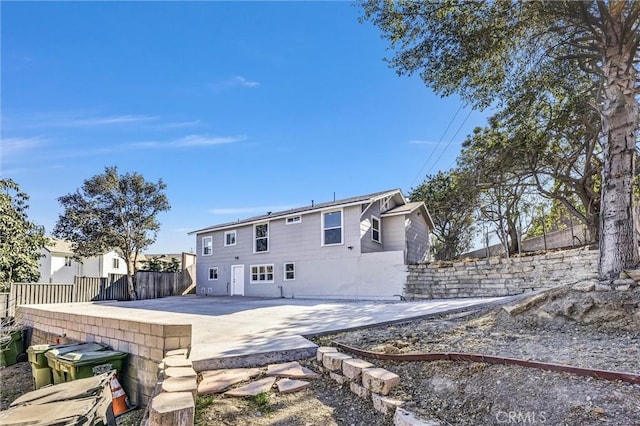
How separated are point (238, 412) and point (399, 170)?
744 inches

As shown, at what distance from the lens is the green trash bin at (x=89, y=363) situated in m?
5.30

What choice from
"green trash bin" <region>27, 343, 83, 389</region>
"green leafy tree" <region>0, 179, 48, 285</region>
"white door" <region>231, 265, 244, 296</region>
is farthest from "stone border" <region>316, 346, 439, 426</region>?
"green leafy tree" <region>0, 179, 48, 285</region>

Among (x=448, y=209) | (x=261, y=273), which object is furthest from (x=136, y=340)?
(x=448, y=209)

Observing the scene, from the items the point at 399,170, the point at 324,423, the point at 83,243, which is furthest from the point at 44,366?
the point at 399,170

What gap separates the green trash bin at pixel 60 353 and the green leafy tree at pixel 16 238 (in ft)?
34.4

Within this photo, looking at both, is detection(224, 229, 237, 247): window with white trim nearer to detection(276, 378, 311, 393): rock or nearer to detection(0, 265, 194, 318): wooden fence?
detection(0, 265, 194, 318): wooden fence

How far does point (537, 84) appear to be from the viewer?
8508 millimetres

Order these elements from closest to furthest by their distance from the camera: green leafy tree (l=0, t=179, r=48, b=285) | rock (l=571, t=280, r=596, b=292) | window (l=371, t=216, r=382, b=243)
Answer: rock (l=571, t=280, r=596, b=292)
green leafy tree (l=0, t=179, r=48, b=285)
window (l=371, t=216, r=382, b=243)

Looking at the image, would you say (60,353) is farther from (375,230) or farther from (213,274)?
(213,274)

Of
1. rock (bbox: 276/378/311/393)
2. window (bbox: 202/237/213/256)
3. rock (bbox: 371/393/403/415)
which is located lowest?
rock (bbox: 276/378/311/393)

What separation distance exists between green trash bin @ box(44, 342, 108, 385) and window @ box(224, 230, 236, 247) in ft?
43.4

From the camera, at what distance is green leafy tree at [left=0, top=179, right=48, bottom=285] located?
14.0m

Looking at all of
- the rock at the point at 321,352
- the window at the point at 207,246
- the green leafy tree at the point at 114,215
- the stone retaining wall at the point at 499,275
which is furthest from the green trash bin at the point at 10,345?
the stone retaining wall at the point at 499,275

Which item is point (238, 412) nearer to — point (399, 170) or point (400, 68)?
point (400, 68)
